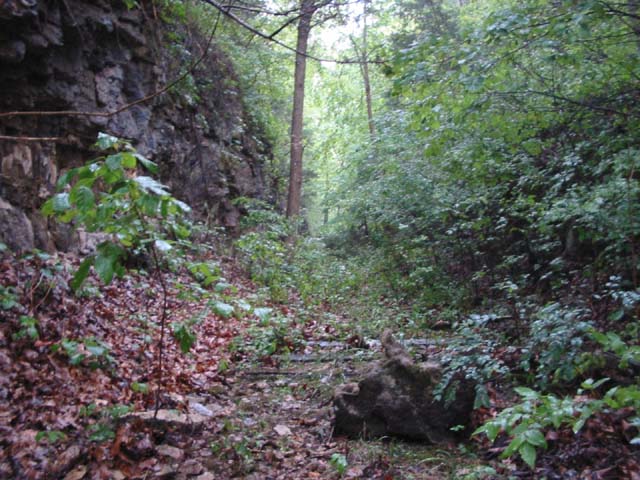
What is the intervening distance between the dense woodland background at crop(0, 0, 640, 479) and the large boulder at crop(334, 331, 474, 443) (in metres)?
0.19

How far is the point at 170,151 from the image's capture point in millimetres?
10438

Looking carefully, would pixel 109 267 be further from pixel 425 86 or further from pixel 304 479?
pixel 425 86

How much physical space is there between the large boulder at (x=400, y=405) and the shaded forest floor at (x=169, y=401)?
0.14 m

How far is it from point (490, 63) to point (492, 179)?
231 cm

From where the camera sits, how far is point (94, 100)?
301 inches

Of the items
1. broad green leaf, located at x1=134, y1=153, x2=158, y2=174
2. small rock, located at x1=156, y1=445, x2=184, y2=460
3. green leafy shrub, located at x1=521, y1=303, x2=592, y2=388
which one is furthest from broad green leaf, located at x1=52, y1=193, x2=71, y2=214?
green leafy shrub, located at x1=521, y1=303, x2=592, y2=388

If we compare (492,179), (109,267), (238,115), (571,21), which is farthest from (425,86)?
(238,115)

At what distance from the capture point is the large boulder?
4.05 metres

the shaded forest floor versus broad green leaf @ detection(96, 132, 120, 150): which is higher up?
broad green leaf @ detection(96, 132, 120, 150)

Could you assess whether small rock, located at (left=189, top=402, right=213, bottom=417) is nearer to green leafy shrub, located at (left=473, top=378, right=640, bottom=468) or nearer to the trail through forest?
the trail through forest

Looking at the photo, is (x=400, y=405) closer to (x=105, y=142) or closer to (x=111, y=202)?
(x=111, y=202)

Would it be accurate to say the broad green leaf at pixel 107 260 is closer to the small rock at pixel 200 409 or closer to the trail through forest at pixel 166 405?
the trail through forest at pixel 166 405

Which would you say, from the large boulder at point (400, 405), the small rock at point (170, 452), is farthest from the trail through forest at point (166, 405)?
the large boulder at point (400, 405)

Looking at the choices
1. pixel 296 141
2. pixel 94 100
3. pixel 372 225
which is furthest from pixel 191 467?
pixel 296 141
